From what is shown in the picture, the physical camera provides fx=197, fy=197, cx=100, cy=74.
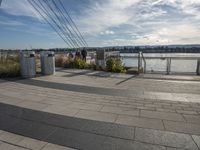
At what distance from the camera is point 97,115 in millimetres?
4391

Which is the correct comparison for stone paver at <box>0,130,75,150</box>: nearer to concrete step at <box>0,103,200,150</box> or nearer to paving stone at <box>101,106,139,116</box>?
concrete step at <box>0,103,200,150</box>

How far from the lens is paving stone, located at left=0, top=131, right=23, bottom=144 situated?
3322 millimetres

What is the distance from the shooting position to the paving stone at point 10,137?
10.9ft

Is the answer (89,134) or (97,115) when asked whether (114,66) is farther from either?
(89,134)

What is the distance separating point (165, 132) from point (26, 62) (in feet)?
Result: 24.9

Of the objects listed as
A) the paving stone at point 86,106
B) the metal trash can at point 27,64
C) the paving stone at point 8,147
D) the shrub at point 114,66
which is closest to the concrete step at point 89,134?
the paving stone at point 8,147

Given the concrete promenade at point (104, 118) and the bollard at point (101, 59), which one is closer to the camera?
the concrete promenade at point (104, 118)

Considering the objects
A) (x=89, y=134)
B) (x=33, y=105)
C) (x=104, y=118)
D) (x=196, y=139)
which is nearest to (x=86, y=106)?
(x=104, y=118)

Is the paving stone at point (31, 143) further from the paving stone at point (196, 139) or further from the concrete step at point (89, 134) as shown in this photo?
the paving stone at point (196, 139)

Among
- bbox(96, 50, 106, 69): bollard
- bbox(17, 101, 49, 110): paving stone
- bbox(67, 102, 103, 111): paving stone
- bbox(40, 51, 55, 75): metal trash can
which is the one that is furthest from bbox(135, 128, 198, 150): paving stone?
bbox(96, 50, 106, 69): bollard

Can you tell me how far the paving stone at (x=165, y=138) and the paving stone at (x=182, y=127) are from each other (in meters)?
0.18

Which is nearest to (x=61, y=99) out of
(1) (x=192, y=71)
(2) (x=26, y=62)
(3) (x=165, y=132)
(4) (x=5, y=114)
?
(4) (x=5, y=114)

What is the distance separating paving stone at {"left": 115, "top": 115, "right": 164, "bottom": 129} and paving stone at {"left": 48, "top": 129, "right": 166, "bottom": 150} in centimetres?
72

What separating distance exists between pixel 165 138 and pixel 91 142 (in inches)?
49.5
